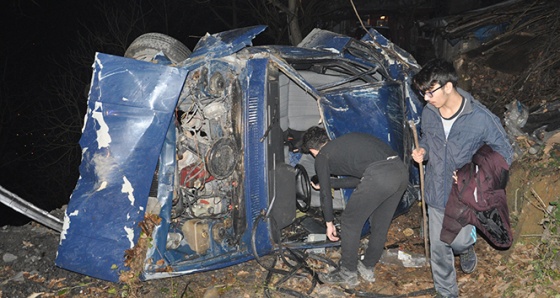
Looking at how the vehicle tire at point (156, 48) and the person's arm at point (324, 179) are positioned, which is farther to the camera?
the vehicle tire at point (156, 48)

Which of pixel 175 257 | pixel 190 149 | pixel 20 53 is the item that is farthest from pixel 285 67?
pixel 20 53

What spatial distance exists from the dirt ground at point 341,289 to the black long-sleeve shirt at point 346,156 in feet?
2.94

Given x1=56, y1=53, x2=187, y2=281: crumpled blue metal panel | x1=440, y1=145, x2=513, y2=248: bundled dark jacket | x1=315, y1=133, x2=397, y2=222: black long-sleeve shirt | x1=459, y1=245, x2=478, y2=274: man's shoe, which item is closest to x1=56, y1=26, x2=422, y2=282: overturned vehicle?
x1=56, y1=53, x2=187, y2=281: crumpled blue metal panel

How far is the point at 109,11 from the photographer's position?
789 inches

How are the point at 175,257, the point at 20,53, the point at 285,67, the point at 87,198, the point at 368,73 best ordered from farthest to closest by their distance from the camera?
the point at 20,53 → the point at 368,73 → the point at 285,67 → the point at 175,257 → the point at 87,198

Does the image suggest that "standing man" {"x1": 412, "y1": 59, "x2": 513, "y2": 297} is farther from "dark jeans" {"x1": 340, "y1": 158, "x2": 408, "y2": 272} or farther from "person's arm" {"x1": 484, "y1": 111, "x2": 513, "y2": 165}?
"dark jeans" {"x1": 340, "y1": 158, "x2": 408, "y2": 272}

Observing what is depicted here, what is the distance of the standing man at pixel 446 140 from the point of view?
145 inches

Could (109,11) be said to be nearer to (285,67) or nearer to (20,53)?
(20,53)

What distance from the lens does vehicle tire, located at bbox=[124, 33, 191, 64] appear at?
6.11m

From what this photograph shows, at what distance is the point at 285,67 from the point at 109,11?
17.2 meters

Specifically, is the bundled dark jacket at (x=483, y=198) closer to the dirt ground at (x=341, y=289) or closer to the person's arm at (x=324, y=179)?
the dirt ground at (x=341, y=289)

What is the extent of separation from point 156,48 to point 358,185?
10.4 feet

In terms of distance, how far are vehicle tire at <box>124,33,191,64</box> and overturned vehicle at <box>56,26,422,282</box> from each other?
0.06 feet

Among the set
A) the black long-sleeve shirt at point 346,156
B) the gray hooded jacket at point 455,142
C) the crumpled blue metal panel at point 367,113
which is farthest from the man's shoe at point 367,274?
the crumpled blue metal panel at point 367,113
